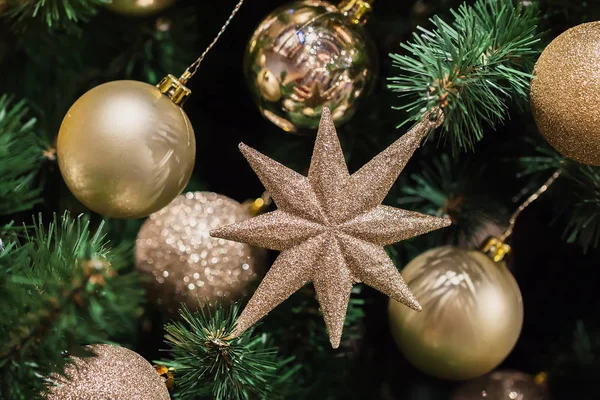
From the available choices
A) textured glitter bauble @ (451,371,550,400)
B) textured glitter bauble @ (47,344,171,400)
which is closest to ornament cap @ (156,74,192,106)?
textured glitter bauble @ (47,344,171,400)

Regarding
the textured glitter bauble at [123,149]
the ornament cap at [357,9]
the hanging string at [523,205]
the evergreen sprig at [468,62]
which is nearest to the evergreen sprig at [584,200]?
the hanging string at [523,205]

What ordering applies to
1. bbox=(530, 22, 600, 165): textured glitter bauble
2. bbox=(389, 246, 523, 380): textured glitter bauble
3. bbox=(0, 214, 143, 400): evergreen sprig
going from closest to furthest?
bbox=(0, 214, 143, 400): evergreen sprig, bbox=(530, 22, 600, 165): textured glitter bauble, bbox=(389, 246, 523, 380): textured glitter bauble

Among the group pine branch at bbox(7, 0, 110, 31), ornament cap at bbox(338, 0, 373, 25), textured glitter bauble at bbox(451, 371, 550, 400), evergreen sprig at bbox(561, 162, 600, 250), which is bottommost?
textured glitter bauble at bbox(451, 371, 550, 400)

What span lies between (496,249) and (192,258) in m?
0.31

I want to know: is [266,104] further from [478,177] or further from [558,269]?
[558,269]

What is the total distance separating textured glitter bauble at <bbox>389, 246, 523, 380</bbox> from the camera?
62cm

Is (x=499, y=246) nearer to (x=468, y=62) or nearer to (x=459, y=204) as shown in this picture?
(x=459, y=204)

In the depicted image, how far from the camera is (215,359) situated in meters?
0.53

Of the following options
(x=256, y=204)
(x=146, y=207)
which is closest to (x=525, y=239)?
(x=256, y=204)

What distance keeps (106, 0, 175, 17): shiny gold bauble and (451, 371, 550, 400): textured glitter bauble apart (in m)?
0.52

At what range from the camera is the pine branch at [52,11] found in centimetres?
59

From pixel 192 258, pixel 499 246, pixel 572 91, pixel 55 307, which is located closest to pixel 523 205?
pixel 499 246

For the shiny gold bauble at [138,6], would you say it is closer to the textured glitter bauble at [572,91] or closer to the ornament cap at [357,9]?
the ornament cap at [357,9]

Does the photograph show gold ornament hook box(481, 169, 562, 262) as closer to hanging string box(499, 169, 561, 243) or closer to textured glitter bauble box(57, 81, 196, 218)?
hanging string box(499, 169, 561, 243)
